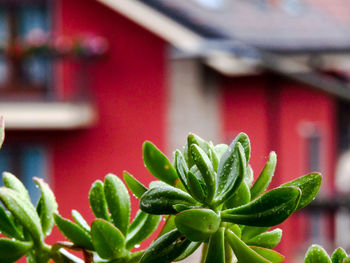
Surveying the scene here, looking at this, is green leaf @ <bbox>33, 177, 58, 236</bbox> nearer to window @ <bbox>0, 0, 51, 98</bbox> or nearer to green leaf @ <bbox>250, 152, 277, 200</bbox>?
green leaf @ <bbox>250, 152, 277, 200</bbox>

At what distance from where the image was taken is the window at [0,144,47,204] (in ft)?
17.1

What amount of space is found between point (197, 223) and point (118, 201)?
7 cm

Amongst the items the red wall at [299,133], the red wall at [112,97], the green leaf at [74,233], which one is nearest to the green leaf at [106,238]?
the green leaf at [74,233]

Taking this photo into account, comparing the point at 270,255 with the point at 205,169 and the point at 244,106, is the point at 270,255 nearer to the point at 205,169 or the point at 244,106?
the point at 205,169

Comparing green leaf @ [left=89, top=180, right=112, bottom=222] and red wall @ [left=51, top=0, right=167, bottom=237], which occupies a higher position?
red wall @ [left=51, top=0, right=167, bottom=237]

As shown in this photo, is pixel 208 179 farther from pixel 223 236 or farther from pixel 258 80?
pixel 258 80

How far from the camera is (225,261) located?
247 millimetres

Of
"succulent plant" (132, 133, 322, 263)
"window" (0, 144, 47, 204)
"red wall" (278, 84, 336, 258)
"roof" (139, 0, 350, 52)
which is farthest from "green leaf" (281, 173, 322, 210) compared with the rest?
"red wall" (278, 84, 336, 258)

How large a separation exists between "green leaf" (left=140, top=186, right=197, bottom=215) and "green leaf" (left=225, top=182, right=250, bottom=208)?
2 centimetres

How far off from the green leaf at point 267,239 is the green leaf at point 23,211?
8 cm

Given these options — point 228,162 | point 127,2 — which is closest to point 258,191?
point 228,162

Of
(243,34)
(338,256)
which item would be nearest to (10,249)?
(338,256)

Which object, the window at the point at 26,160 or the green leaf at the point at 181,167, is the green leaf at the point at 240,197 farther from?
the window at the point at 26,160

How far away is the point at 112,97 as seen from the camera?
523 cm
